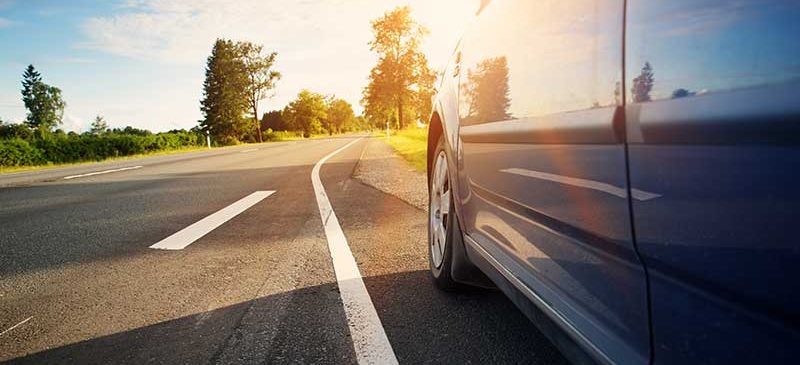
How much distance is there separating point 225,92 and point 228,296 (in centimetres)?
6292

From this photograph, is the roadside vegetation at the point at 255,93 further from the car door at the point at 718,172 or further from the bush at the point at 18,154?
the car door at the point at 718,172

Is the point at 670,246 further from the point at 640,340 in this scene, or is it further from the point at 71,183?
the point at 71,183

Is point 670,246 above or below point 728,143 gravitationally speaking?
below

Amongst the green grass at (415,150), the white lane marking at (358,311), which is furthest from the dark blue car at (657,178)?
the green grass at (415,150)

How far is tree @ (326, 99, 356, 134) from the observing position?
127 metres

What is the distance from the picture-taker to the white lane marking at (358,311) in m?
2.05

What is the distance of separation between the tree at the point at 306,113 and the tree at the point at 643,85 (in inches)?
3976

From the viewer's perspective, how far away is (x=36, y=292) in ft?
9.73

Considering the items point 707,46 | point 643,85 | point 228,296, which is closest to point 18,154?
point 228,296

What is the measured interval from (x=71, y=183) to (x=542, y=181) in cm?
1021

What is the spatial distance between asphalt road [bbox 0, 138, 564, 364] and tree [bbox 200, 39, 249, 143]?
193 feet

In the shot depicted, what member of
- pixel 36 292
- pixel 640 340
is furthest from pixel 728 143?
pixel 36 292

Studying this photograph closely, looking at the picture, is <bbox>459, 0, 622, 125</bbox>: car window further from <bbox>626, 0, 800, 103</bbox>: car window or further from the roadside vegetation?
the roadside vegetation

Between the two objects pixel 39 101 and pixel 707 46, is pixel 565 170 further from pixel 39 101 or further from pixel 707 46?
pixel 39 101
